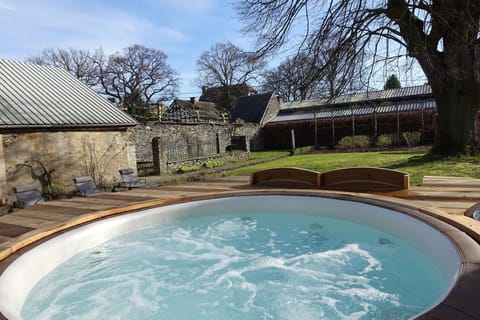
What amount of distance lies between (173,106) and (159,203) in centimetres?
3233

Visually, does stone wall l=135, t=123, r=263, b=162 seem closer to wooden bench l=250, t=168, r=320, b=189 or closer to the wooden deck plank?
wooden bench l=250, t=168, r=320, b=189

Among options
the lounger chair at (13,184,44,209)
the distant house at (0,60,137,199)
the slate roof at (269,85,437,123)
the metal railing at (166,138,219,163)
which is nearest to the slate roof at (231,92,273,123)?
the slate roof at (269,85,437,123)

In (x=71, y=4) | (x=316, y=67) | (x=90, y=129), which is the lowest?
(x=90, y=129)

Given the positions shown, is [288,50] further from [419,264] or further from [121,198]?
[419,264]

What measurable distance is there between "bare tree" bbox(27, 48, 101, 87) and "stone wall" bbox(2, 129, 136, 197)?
87.9 ft

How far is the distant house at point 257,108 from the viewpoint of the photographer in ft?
100.0

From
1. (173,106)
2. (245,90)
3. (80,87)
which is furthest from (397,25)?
(245,90)

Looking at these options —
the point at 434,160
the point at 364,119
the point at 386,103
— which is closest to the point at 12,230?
the point at 434,160

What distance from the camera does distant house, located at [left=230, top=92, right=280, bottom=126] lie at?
30469 mm

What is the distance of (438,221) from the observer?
357cm

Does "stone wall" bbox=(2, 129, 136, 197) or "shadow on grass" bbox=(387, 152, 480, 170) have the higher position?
"stone wall" bbox=(2, 129, 136, 197)

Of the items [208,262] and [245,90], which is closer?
[208,262]

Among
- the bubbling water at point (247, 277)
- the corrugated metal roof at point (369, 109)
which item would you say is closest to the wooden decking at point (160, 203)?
the bubbling water at point (247, 277)

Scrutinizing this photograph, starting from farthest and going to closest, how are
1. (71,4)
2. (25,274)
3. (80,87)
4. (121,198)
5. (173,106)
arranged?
1. (173,106)
2. (80,87)
3. (71,4)
4. (121,198)
5. (25,274)
